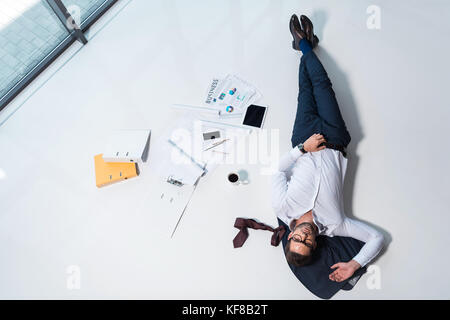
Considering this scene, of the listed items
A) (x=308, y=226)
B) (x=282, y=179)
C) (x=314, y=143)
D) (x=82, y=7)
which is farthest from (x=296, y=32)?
(x=82, y=7)

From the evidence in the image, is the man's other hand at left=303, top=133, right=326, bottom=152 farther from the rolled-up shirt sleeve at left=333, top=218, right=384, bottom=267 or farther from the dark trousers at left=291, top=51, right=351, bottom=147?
the rolled-up shirt sleeve at left=333, top=218, right=384, bottom=267

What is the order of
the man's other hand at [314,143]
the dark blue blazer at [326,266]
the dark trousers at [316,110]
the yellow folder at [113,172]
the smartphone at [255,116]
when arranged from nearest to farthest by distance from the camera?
the dark blue blazer at [326,266], the man's other hand at [314,143], the dark trousers at [316,110], the yellow folder at [113,172], the smartphone at [255,116]

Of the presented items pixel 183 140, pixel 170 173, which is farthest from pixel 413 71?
pixel 170 173

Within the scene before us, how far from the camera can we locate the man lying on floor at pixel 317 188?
1.87 metres

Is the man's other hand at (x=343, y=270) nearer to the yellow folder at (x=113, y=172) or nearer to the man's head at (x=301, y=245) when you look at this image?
the man's head at (x=301, y=245)

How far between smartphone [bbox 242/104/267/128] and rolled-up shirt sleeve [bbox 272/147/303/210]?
53 cm

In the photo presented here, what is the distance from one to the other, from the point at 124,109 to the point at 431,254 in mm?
2802

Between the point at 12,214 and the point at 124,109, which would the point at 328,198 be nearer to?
the point at 124,109

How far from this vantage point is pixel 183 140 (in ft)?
8.57

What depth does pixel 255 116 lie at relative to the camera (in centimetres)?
264

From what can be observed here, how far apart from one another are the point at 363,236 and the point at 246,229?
0.81 metres

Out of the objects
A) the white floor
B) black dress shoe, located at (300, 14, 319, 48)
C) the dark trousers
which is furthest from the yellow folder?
black dress shoe, located at (300, 14, 319, 48)

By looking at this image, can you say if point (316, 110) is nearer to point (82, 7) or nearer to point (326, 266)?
point (326, 266)

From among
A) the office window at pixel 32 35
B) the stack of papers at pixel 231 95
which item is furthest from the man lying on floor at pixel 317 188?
the office window at pixel 32 35
